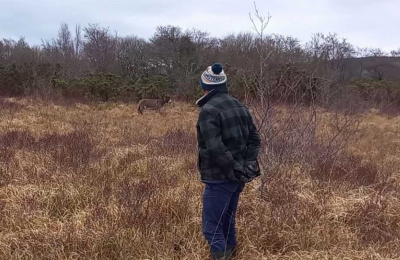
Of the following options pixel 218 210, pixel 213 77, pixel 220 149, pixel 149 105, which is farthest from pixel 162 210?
pixel 149 105

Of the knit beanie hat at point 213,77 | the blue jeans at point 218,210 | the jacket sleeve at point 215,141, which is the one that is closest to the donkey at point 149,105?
the blue jeans at point 218,210

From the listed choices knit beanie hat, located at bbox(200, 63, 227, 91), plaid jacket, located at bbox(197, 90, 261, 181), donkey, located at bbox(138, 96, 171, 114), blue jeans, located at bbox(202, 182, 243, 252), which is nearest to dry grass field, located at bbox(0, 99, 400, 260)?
blue jeans, located at bbox(202, 182, 243, 252)

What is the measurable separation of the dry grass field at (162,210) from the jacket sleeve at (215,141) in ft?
3.38

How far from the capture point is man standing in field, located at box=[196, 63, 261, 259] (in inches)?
108

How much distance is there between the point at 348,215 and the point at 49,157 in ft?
14.8

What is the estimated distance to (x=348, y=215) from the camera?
4.09 metres

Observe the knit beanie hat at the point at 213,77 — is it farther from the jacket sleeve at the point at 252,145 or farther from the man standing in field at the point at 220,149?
the jacket sleeve at the point at 252,145

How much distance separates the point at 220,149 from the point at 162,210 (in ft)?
5.13

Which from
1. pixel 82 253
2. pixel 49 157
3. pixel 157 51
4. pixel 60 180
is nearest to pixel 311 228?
Answer: pixel 82 253

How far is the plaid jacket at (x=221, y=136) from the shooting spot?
2719mm

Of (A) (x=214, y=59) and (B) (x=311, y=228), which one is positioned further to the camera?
(A) (x=214, y=59)

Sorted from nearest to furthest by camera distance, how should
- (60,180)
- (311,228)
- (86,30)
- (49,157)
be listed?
(311,228) → (60,180) → (49,157) → (86,30)

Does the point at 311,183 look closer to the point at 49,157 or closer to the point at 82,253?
the point at 82,253

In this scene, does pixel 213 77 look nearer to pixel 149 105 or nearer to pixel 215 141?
pixel 215 141
